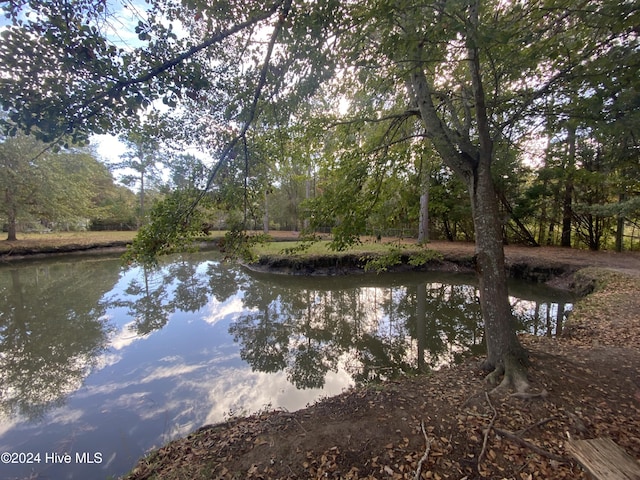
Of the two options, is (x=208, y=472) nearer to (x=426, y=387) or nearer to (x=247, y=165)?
(x=426, y=387)

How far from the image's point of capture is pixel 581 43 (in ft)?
8.77

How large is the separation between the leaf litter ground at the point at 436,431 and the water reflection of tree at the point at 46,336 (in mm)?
2724

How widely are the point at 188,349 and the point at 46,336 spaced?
317 cm

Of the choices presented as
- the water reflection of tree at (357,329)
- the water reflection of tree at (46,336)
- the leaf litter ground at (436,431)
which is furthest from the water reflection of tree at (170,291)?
the leaf litter ground at (436,431)

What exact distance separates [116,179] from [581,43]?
35093mm

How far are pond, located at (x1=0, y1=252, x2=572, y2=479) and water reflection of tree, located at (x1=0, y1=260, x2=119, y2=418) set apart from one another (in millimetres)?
30

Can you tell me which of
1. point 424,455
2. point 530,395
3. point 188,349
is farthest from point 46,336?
point 530,395

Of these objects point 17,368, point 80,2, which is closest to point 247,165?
point 80,2

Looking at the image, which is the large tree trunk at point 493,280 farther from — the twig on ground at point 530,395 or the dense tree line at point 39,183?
the dense tree line at point 39,183

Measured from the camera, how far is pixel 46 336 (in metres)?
5.67

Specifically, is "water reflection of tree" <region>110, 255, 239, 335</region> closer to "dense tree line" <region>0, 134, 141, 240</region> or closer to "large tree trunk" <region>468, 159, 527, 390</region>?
"large tree trunk" <region>468, 159, 527, 390</region>

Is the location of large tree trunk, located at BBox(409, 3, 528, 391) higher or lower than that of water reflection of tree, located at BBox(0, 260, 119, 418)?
higher

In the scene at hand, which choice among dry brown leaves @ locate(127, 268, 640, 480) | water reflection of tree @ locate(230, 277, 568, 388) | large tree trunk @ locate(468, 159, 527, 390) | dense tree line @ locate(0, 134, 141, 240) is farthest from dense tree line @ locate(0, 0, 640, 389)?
dense tree line @ locate(0, 134, 141, 240)

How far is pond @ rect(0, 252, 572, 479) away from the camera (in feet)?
10.5
